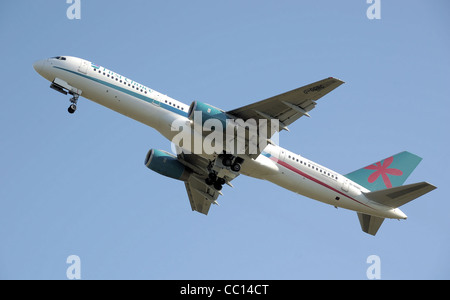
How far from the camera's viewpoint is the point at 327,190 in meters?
37.2

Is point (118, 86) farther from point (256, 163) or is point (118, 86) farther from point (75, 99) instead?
point (256, 163)

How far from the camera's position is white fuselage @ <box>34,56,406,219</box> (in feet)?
114

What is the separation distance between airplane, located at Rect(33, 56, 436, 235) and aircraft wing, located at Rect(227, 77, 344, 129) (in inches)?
1.9

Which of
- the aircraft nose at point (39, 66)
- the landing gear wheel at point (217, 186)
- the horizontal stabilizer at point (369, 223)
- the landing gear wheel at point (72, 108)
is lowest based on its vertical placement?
the horizontal stabilizer at point (369, 223)

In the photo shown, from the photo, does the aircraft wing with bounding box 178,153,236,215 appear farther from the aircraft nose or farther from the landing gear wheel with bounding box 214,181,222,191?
the aircraft nose

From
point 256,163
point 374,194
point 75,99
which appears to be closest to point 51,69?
point 75,99

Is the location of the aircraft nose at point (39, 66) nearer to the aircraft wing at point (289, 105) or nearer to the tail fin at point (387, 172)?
the aircraft wing at point (289, 105)

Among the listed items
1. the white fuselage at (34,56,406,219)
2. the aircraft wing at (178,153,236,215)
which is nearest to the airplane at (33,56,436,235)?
the white fuselage at (34,56,406,219)

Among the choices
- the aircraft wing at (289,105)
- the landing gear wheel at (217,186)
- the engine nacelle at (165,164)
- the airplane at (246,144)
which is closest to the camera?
the aircraft wing at (289,105)

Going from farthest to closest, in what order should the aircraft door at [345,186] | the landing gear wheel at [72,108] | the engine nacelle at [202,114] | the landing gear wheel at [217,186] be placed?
the landing gear wheel at [217,186] → the aircraft door at [345,186] → the landing gear wheel at [72,108] → the engine nacelle at [202,114]

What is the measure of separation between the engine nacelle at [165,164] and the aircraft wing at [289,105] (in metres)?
7.95

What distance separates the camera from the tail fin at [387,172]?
39500mm

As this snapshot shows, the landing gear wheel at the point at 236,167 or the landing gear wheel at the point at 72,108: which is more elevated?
the landing gear wheel at the point at 72,108

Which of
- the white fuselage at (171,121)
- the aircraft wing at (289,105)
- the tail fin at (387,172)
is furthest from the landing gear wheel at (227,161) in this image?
the tail fin at (387,172)
